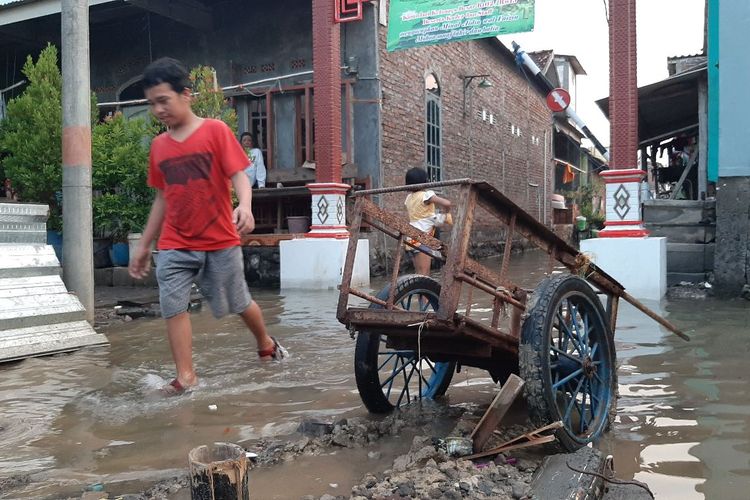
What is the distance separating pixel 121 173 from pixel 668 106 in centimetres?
1044

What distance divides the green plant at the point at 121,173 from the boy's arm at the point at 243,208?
640 centimetres

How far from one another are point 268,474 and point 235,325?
4.22m

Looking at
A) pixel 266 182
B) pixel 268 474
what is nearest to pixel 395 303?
pixel 268 474

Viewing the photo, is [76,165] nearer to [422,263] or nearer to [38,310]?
[38,310]

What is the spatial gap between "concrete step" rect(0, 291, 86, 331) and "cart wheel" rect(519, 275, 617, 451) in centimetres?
414

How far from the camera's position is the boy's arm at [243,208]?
3.43 meters

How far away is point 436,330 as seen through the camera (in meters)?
2.85

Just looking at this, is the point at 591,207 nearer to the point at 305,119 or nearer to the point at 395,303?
the point at 305,119

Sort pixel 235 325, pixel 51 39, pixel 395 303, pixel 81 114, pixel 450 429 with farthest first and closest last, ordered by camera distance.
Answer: pixel 51 39
pixel 235 325
pixel 81 114
pixel 395 303
pixel 450 429

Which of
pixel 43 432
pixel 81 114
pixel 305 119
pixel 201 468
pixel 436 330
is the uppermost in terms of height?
pixel 305 119

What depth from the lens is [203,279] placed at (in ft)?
12.7

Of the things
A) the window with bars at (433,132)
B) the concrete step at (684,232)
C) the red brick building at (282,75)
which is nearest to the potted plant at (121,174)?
the red brick building at (282,75)

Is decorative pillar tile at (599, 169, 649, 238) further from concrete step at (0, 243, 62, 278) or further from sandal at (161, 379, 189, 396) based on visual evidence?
concrete step at (0, 243, 62, 278)

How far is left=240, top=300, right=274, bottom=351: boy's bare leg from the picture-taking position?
396cm
